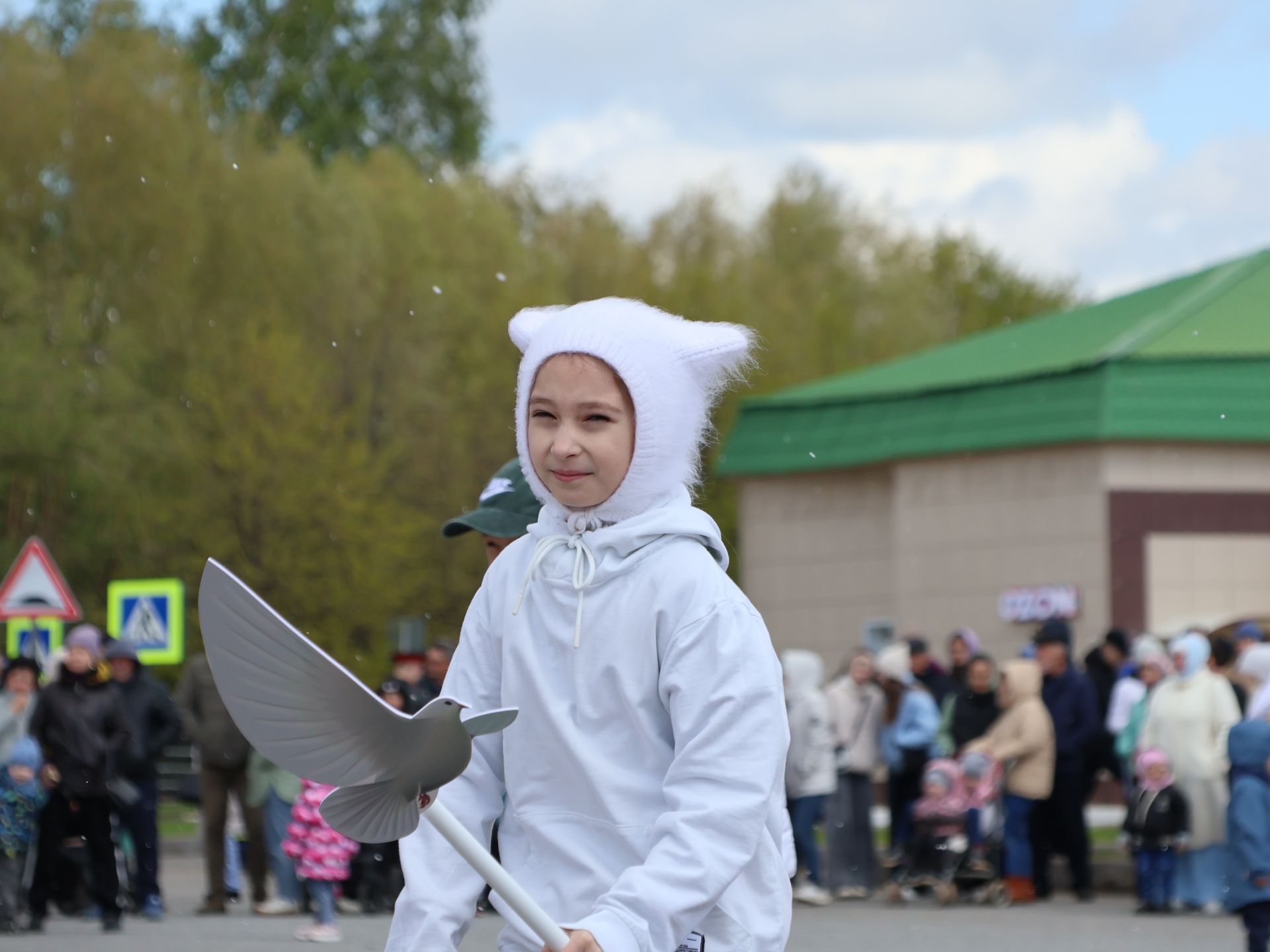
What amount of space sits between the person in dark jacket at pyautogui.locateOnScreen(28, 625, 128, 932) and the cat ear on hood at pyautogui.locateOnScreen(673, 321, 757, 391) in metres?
11.0

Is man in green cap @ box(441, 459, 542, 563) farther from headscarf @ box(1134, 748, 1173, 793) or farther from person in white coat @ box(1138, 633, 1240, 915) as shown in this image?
person in white coat @ box(1138, 633, 1240, 915)

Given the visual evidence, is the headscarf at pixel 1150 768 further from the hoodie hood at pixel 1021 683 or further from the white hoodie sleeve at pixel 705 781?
the white hoodie sleeve at pixel 705 781

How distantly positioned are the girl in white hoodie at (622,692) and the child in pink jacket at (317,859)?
9.41 metres

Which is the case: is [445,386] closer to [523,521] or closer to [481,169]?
[481,169]

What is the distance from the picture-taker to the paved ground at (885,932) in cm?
1207

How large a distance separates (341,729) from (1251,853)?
8.59 meters

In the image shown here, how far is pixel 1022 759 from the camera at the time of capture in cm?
1541

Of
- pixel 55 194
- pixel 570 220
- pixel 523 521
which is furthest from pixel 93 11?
pixel 523 521

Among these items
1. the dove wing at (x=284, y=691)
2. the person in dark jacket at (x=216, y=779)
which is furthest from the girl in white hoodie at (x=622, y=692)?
the person in dark jacket at (x=216, y=779)

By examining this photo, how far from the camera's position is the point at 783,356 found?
1795 inches

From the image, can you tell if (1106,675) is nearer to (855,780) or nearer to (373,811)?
(855,780)

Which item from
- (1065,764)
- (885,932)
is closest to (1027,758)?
(1065,764)

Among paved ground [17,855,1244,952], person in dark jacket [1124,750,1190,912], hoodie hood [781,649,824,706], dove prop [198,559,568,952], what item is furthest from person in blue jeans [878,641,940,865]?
dove prop [198,559,568,952]

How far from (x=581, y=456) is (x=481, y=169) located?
4780 cm
